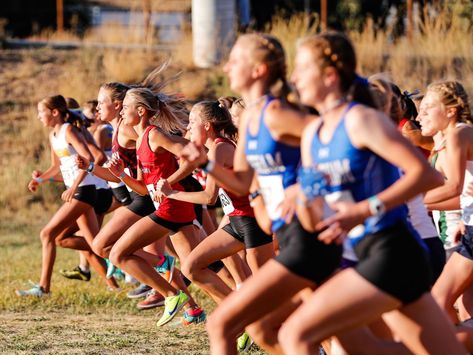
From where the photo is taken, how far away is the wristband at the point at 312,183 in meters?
4.12

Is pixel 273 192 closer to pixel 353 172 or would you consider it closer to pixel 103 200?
pixel 353 172

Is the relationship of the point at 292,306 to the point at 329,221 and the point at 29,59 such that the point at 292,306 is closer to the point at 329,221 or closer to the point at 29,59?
the point at 329,221

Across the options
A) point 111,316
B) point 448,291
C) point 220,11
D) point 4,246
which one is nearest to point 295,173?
point 448,291

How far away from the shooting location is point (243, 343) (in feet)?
22.6

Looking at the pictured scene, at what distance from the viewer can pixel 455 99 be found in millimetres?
6086

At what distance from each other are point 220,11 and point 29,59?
3.88 meters

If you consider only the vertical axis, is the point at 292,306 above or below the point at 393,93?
below

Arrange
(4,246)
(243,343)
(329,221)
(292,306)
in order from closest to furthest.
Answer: (329,221) → (292,306) → (243,343) → (4,246)

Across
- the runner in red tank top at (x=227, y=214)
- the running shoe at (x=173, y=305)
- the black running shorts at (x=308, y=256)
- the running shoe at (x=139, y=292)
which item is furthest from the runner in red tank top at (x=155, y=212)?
the black running shorts at (x=308, y=256)

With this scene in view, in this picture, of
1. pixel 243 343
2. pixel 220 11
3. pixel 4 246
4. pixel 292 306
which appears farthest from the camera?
pixel 220 11

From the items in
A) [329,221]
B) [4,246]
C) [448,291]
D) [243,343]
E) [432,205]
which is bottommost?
[4,246]

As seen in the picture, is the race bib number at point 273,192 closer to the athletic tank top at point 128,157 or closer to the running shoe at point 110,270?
the athletic tank top at point 128,157

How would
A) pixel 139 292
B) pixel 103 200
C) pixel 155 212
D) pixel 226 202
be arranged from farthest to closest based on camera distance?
pixel 103 200
pixel 139 292
pixel 155 212
pixel 226 202

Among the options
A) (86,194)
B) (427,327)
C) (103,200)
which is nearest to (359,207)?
(427,327)
